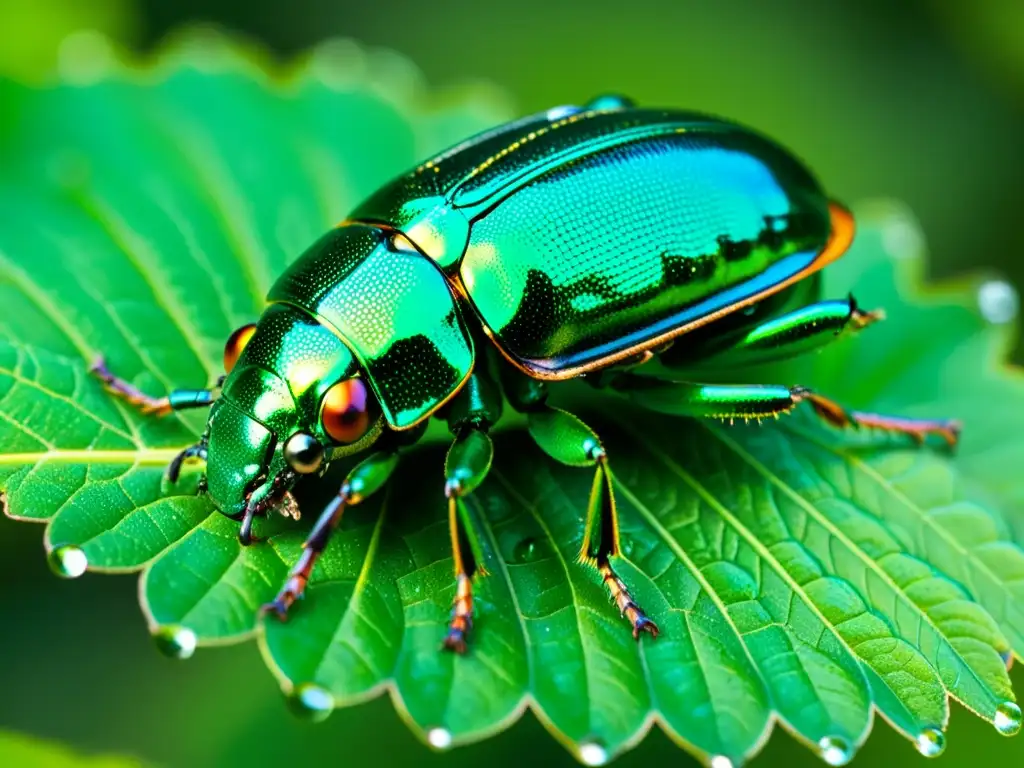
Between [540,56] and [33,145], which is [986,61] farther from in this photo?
[33,145]

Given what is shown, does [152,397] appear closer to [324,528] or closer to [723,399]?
[324,528]

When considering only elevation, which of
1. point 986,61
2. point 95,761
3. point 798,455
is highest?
point 986,61

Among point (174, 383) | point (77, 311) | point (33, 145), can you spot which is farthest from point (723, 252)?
point (33, 145)

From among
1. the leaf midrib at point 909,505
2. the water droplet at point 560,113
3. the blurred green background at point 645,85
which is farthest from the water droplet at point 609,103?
the blurred green background at point 645,85

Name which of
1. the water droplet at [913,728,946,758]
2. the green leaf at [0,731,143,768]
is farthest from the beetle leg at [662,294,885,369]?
the green leaf at [0,731,143,768]

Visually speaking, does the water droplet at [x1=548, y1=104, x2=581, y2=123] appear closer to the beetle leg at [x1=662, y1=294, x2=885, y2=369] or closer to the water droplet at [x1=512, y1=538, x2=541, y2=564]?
the beetle leg at [x1=662, y1=294, x2=885, y2=369]

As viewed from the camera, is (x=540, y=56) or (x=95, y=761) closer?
(x=95, y=761)

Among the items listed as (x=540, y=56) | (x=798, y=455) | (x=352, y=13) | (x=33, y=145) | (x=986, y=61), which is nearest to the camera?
(x=798, y=455)
